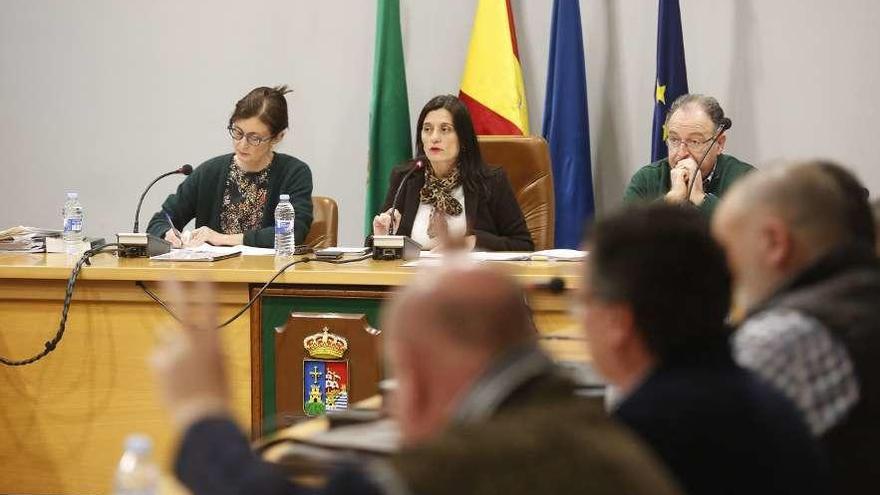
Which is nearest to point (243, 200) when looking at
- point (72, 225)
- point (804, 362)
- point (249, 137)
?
point (249, 137)

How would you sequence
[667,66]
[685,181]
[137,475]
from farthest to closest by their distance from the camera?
[667,66], [685,181], [137,475]

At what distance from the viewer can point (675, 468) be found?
4.65 ft

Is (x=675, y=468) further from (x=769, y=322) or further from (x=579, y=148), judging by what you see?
(x=579, y=148)

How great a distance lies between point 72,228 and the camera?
454 cm

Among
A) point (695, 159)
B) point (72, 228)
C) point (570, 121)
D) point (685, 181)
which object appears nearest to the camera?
point (72, 228)

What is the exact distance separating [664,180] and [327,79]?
2.04 metres

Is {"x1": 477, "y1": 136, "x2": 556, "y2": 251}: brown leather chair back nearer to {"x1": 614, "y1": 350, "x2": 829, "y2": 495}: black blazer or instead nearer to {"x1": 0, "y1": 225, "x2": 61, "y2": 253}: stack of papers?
{"x1": 0, "y1": 225, "x2": 61, "y2": 253}: stack of papers

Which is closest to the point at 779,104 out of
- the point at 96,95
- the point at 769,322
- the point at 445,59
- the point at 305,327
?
the point at 445,59

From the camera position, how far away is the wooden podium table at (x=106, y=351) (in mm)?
3834

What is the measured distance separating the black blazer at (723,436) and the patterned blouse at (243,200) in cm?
370

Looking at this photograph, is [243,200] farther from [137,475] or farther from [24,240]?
[137,475]

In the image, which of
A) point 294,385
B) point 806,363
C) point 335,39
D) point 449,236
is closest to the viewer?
point 449,236

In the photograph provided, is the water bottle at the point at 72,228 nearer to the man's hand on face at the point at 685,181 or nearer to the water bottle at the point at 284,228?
the water bottle at the point at 284,228

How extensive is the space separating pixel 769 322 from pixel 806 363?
0.07 m
